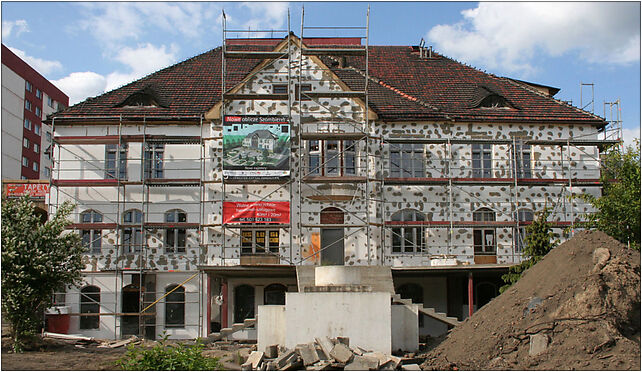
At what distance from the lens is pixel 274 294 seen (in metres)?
27.7

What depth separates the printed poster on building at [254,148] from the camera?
86.3 ft

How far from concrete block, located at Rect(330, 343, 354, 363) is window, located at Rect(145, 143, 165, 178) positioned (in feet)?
42.9

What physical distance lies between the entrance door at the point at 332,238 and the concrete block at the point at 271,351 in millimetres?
7628

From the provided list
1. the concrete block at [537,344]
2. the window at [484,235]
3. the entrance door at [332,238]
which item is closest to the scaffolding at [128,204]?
the entrance door at [332,238]

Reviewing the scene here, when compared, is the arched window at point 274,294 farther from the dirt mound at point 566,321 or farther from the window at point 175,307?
the dirt mound at point 566,321

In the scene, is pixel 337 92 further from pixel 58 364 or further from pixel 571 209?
pixel 58 364

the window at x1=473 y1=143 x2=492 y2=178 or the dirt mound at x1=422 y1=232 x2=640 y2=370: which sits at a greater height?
the window at x1=473 y1=143 x2=492 y2=178

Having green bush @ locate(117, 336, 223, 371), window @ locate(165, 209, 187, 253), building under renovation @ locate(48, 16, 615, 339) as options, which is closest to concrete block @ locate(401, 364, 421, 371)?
green bush @ locate(117, 336, 223, 371)

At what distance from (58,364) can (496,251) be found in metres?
17.4

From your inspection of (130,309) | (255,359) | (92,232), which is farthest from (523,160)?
(92,232)

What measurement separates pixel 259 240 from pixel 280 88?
6.54 meters

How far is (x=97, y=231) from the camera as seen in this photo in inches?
1096

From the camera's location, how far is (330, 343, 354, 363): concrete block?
18031 mm

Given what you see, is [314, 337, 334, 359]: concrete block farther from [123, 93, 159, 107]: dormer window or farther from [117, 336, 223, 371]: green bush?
[123, 93, 159, 107]: dormer window
